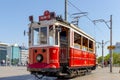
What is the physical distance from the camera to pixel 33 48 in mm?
19172

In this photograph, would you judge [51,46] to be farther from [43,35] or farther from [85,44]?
[85,44]

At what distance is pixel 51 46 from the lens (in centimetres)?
1864

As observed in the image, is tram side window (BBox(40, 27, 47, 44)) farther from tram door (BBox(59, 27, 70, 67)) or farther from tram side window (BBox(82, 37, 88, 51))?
tram side window (BBox(82, 37, 88, 51))

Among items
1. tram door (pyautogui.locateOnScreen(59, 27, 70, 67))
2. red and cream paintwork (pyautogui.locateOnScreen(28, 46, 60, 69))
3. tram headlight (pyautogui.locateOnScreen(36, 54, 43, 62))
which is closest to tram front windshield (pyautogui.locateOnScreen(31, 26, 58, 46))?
red and cream paintwork (pyautogui.locateOnScreen(28, 46, 60, 69))

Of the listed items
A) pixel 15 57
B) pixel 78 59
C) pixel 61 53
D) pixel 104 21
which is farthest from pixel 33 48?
pixel 15 57

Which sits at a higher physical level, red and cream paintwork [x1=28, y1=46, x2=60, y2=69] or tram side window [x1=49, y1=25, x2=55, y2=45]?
tram side window [x1=49, y1=25, x2=55, y2=45]

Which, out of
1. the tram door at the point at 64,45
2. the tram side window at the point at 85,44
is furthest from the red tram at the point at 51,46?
the tram side window at the point at 85,44

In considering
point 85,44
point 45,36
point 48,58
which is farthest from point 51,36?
point 85,44

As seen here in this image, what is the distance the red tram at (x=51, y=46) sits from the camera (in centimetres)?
1859

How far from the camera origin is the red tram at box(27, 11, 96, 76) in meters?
18.6

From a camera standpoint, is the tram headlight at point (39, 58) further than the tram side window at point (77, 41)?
No

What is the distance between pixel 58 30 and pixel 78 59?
438 cm

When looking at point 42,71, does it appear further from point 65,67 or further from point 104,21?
point 104,21

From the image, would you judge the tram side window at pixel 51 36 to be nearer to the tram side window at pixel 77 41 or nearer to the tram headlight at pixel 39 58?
the tram headlight at pixel 39 58
